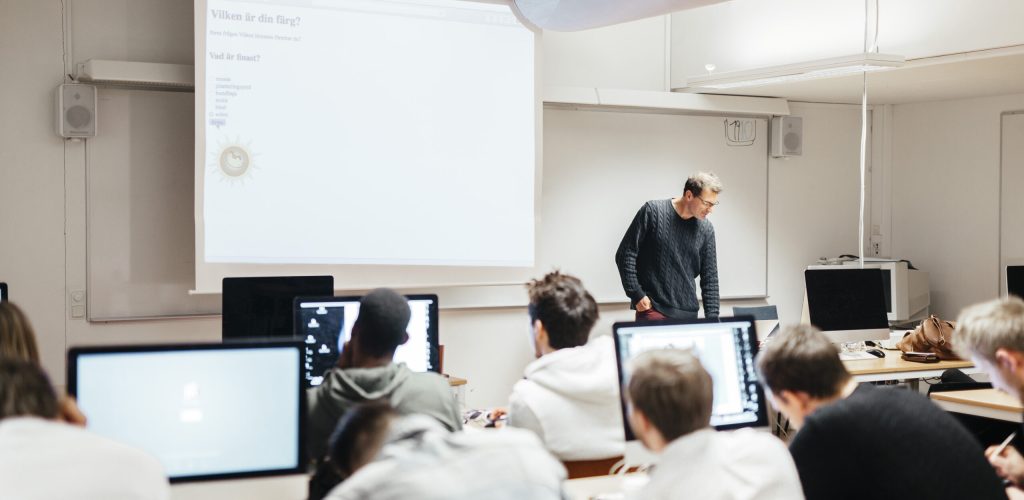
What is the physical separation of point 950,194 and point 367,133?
4.32 meters

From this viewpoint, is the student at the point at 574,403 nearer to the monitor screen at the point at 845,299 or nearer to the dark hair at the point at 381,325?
the dark hair at the point at 381,325

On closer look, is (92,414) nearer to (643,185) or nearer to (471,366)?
(471,366)

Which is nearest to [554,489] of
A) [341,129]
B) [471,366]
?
[341,129]

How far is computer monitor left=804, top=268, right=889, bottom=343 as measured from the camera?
500 centimetres

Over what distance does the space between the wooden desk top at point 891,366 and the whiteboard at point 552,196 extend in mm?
1850

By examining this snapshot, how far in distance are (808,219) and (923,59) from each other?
2.06 metres

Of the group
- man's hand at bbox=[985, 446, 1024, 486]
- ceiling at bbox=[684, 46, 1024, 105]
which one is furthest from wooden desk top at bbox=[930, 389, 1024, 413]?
ceiling at bbox=[684, 46, 1024, 105]

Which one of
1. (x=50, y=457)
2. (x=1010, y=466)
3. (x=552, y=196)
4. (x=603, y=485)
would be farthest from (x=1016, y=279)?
(x=50, y=457)

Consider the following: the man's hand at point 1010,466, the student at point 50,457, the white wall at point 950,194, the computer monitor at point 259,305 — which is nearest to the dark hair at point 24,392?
the student at point 50,457

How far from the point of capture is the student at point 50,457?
61.4 inches

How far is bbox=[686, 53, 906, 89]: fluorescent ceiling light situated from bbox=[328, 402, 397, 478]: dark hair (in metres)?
3.80

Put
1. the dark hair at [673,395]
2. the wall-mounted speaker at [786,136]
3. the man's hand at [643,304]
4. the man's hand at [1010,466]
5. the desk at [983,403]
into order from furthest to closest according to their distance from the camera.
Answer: the wall-mounted speaker at [786,136] → the man's hand at [643,304] → the desk at [983,403] → the man's hand at [1010,466] → the dark hair at [673,395]

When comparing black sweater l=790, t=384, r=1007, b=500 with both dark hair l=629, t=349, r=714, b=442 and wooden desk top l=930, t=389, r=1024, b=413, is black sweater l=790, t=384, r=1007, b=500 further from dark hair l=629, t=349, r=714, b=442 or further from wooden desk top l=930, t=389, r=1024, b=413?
wooden desk top l=930, t=389, r=1024, b=413

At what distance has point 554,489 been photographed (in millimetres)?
1627
